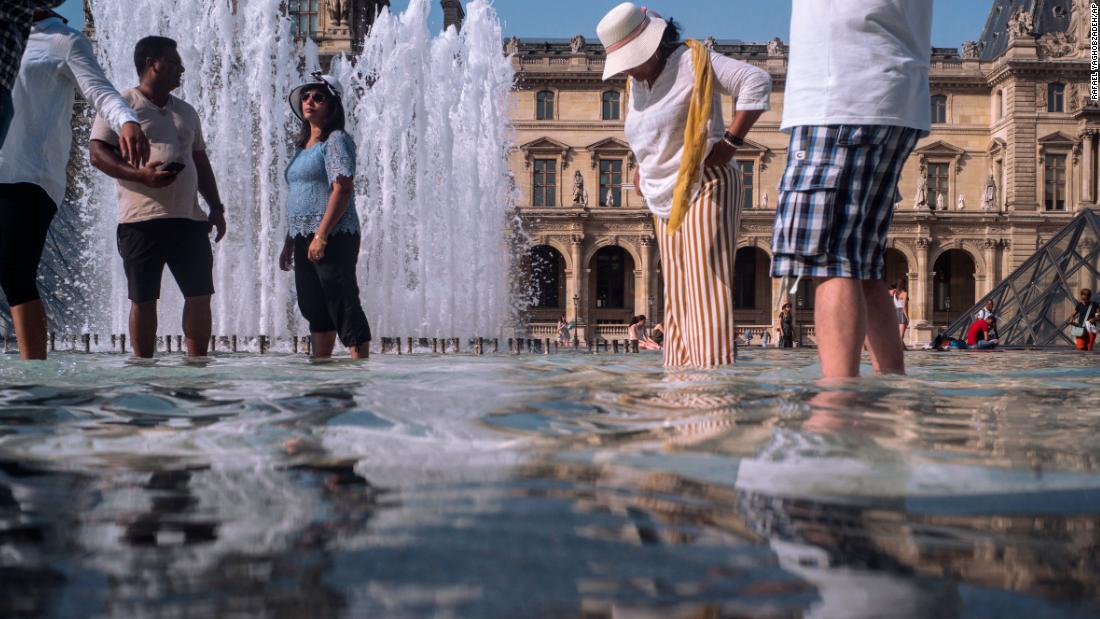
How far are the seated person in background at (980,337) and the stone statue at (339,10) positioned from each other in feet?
74.7

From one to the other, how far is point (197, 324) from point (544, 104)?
3163cm

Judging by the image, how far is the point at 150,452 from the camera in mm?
1350

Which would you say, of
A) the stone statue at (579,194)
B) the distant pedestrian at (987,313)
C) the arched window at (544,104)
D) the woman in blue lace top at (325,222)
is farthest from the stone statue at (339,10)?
the woman in blue lace top at (325,222)

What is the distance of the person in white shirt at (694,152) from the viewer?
336 centimetres

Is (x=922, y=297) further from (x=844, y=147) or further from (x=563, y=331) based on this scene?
(x=844, y=147)

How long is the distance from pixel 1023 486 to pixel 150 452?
96 centimetres

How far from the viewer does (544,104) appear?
35.1m

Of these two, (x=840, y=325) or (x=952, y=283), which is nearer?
(x=840, y=325)

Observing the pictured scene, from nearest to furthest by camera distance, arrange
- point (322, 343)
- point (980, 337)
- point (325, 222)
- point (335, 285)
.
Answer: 1. point (325, 222)
2. point (335, 285)
3. point (322, 343)
4. point (980, 337)

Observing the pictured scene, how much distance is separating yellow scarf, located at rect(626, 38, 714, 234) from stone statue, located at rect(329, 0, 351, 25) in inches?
1213

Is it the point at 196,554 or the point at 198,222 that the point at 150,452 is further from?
the point at 198,222

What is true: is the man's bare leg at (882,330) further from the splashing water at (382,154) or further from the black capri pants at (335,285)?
the splashing water at (382,154)

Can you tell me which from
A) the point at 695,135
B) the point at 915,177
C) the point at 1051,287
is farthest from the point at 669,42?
the point at 915,177

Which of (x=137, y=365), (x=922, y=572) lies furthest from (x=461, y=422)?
(x=137, y=365)
